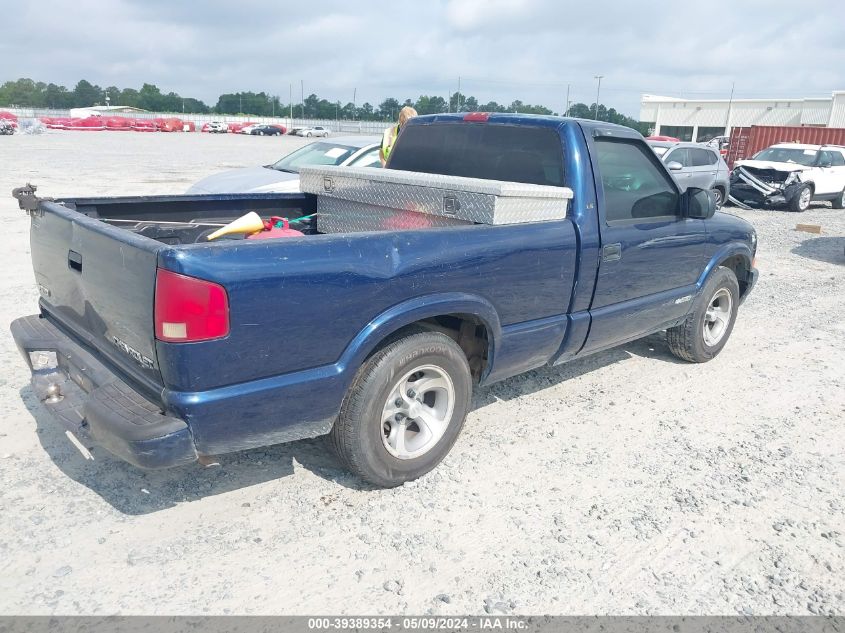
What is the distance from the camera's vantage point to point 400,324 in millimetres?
3113

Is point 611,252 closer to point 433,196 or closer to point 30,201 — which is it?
point 433,196

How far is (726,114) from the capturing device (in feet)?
202

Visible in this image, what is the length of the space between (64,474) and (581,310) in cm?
302

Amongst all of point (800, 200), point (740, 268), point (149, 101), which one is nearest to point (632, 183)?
point (740, 268)

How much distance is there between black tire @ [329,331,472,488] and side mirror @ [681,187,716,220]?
7.22ft

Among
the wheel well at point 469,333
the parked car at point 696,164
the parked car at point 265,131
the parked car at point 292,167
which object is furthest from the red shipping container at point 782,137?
the parked car at point 265,131

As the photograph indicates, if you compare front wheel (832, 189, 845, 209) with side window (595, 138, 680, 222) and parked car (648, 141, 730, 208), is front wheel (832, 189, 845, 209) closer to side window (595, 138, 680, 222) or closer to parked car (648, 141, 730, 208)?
parked car (648, 141, 730, 208)

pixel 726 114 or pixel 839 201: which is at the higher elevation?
pixel 726 114

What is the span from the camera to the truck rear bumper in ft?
8.58

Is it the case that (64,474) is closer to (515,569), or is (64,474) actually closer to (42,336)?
(42,336)

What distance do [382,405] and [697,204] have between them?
2.76 m

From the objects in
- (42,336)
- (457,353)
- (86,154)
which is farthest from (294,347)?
(86,154)

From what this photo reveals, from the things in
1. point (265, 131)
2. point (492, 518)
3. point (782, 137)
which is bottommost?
point (492, 518)

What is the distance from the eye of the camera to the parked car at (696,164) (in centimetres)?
1350
